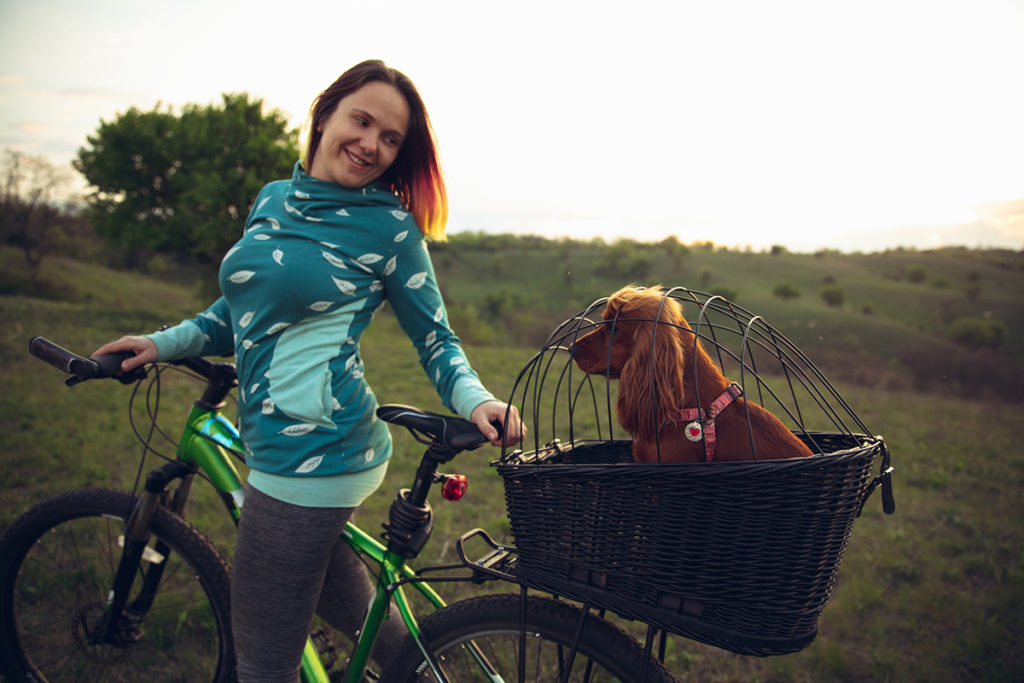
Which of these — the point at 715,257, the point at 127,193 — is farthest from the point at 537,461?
the point at 715,257

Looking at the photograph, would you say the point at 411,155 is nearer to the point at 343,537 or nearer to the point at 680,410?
the point at 680,410

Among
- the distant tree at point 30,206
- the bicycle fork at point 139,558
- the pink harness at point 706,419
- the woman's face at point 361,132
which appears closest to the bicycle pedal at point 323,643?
the bicycle fork at point 139,558

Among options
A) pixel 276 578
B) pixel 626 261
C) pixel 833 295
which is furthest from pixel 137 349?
pixel 833 295

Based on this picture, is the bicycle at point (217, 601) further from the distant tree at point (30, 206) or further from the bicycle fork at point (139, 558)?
the distant tree at point (30, 206)

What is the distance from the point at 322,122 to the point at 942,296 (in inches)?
1729

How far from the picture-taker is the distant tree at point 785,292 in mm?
37000

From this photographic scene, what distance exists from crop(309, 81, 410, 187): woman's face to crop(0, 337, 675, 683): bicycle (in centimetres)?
70

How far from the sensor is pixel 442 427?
1.49m

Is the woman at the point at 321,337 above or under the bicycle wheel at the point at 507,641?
above

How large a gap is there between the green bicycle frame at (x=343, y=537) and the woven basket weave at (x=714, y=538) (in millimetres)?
645

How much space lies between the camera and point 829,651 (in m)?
3.04

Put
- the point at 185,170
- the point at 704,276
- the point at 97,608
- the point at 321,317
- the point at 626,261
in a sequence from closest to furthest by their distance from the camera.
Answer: the point at 321,317
the point at 97,608
the point at 185,170
the point at 704,276
the point at 626,261

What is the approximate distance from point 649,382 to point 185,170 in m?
25.6

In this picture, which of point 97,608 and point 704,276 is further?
point 704,276
